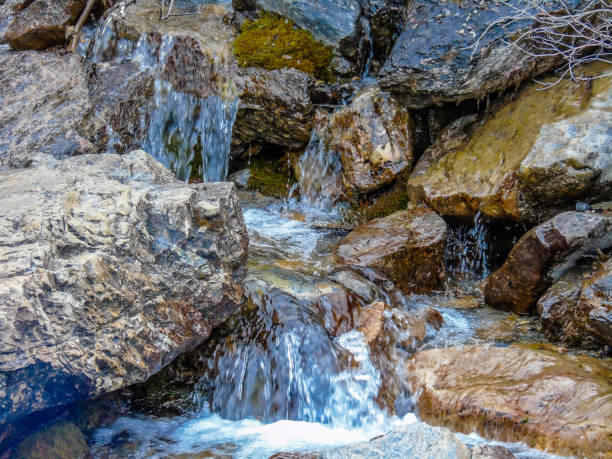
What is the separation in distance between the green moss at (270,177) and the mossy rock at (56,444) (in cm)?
442

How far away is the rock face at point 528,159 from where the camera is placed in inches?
188

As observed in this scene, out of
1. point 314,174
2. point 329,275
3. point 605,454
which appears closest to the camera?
point 605,454

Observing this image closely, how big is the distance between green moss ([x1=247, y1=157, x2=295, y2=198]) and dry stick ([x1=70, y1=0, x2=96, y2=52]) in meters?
3.12

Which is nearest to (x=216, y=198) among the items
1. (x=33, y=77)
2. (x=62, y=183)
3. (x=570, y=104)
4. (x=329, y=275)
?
(x=62, y=183)

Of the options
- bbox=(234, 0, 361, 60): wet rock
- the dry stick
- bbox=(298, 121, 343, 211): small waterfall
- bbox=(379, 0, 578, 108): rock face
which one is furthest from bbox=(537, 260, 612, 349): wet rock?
the dry stick

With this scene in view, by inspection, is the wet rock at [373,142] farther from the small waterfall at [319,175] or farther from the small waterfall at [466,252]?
the small waterfall at [466,252]

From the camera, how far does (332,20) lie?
690 centimetres

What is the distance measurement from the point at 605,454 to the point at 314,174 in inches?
185

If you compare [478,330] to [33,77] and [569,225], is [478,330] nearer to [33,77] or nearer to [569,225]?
[569,225]

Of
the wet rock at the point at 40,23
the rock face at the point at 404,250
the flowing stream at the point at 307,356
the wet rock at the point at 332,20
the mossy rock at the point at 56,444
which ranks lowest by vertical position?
the mossy rock at the point at 56,444

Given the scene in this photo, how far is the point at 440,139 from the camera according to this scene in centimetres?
616

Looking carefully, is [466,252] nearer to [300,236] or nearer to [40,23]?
[300,236]

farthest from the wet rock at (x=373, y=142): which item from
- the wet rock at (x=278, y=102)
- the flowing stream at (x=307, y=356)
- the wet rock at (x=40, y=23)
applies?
the wet rock at (x=40, y=23)

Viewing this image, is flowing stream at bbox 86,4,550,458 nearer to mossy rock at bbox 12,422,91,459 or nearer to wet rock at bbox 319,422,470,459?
mossy rock at bbox 12,422,91,459
